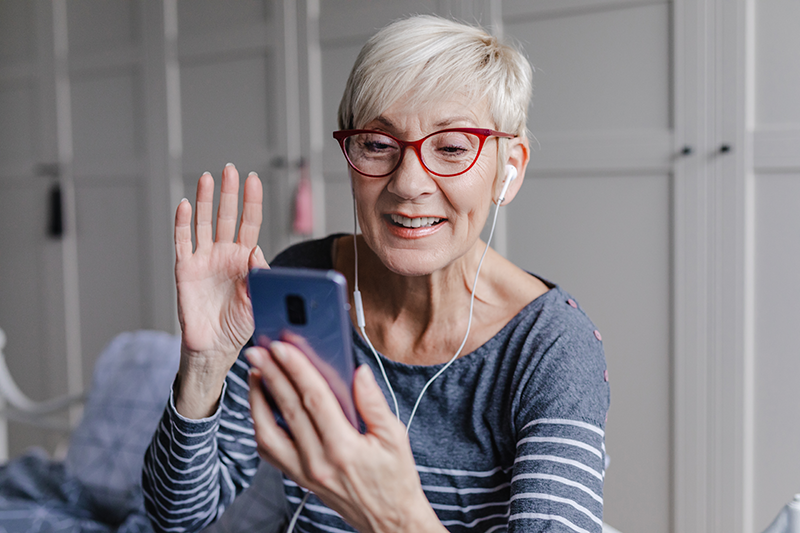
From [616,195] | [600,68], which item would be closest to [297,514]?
[616,195]

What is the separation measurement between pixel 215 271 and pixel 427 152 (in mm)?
307

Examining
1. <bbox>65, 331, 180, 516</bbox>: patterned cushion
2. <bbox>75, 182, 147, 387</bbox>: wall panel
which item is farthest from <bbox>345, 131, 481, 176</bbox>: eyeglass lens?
<bbox>75, 182, 147, 387</bbox>: wall panel

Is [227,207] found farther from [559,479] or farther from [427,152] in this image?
[559,479]

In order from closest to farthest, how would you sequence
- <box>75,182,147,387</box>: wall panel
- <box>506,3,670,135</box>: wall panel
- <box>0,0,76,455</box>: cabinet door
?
1. <box>506,3,670,135</box>: wall panel
2. <box>75,182,147,387</box>: wall panel
3. <box>0,0,76,455</box>: cabinet door

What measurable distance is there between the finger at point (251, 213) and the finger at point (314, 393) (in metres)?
0.22

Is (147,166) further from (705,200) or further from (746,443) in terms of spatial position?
(746,443)

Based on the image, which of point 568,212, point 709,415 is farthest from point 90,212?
point 709,415

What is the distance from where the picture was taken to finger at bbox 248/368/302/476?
24.9 inches

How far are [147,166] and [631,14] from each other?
1811 mm

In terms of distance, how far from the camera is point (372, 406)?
0.58m

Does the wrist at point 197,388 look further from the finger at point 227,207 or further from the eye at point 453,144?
the eye at point 453,144

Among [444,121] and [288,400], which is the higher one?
[444,121]

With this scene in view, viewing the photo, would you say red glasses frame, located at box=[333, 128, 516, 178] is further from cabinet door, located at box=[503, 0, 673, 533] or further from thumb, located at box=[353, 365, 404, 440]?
cabinet door, located at box=[503, 0, 673, 533]

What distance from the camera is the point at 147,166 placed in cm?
251
